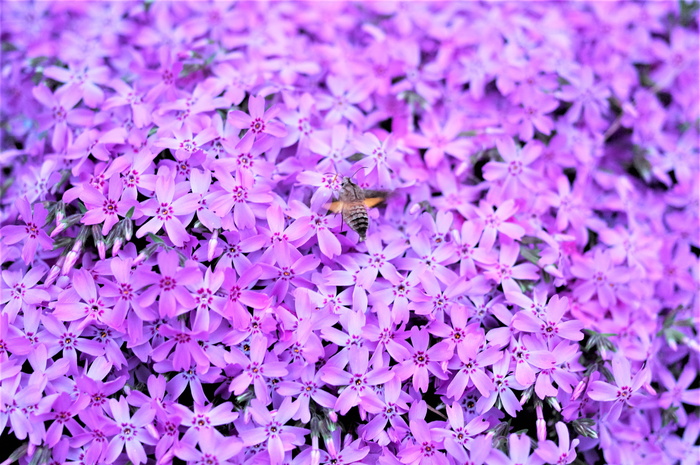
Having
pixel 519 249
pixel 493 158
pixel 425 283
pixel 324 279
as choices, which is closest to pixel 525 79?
pixel 493 158

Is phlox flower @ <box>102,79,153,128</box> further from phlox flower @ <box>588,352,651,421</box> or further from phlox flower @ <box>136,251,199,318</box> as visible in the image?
phlox flower @ <box>588,352,651,421</box>

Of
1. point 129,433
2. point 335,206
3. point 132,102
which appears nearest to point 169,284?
point 129,433

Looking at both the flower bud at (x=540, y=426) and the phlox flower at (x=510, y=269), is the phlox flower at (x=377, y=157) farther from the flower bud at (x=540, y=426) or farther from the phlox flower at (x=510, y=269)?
the flower bud at (x=540, y=426)

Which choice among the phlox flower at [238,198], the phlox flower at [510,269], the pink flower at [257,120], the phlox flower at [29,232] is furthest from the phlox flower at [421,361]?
the phlox flower at [29,232]

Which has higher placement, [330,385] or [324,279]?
[324,279]

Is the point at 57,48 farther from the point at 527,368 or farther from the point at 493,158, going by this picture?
the point at 527,368
